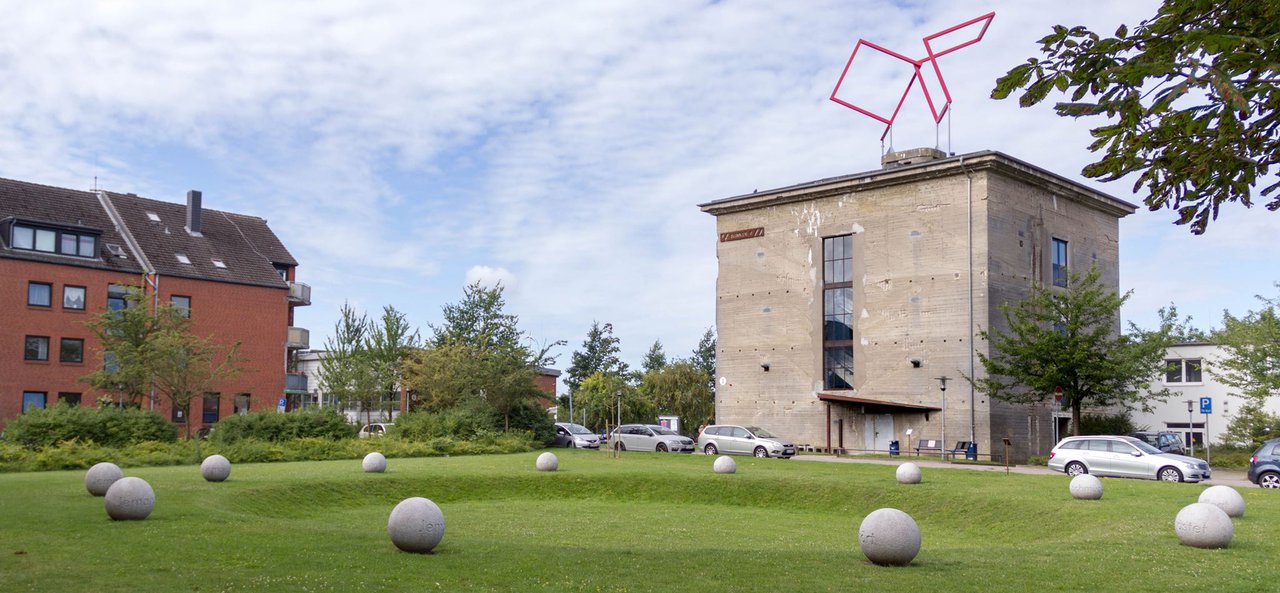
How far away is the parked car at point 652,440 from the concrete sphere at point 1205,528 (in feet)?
108

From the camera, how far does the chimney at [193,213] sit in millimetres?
64750

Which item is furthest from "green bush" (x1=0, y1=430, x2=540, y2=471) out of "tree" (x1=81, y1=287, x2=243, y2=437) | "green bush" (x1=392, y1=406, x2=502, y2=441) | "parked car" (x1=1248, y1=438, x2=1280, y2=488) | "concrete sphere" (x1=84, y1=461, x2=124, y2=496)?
"parked car" (x1=1248, y1=438, x2=1280, y2=488)

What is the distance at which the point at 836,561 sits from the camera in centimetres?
1396

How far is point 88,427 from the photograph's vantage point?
36.3 metres

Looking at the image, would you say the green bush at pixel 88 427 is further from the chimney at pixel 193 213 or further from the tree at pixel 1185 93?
the tree at pixel 1185 93

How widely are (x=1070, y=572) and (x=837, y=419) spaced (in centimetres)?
3995

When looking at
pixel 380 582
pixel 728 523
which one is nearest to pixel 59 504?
pixel 380 582

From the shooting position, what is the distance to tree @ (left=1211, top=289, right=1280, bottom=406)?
4469cm

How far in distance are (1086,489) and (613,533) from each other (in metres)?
10.7

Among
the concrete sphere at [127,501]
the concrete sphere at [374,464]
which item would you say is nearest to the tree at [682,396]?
the concrete sphere at [374,464]

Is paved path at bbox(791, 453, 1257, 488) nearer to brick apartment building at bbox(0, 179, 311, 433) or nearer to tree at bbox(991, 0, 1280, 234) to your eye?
tree at bbox(991, 0, 1280, 234)

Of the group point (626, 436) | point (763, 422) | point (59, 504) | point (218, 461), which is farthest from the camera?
point (763, 422)

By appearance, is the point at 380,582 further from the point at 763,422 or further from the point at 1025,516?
the point at 763,422

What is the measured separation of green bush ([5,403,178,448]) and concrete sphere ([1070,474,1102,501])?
98.3ft
